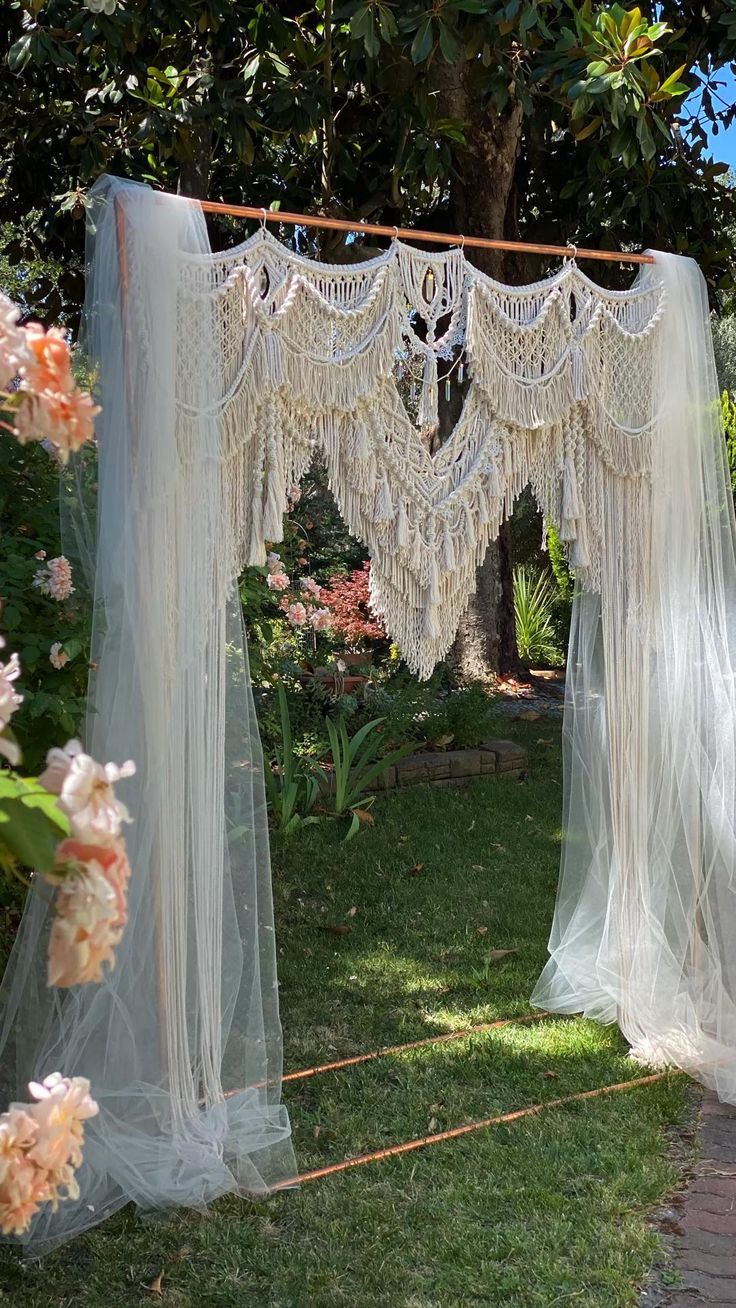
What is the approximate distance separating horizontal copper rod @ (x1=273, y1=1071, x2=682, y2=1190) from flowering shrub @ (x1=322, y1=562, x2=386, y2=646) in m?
4.22

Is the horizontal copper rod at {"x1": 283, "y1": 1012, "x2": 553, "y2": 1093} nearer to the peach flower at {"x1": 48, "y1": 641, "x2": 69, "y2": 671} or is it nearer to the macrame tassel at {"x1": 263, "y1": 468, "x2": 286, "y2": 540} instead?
the peach flower at {"x1": 48, "y1": 641, "x2": 69, "y2": 671}

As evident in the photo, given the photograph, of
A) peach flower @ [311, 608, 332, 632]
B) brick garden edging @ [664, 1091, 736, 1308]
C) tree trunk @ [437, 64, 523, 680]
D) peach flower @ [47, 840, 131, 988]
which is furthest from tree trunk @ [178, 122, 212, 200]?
peach flower @ [47, 840, 131, 988]

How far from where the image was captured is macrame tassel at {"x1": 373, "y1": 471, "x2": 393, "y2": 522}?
2889 mm

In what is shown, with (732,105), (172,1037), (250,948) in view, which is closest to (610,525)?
(250,948)

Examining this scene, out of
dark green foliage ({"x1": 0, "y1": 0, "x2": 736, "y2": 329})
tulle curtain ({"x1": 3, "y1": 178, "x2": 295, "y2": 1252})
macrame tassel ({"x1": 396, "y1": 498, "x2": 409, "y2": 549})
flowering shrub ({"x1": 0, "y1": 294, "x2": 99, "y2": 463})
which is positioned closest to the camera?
flowering shrub ({"x1": 0, "y1": 294, "x2": 99, "y2": 463})

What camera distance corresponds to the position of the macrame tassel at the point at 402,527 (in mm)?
2912

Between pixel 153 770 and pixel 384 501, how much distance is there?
86cm

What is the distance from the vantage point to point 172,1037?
2.65m

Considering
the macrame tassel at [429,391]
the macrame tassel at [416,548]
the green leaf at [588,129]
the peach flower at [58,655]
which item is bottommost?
the peach flower at [58,655]

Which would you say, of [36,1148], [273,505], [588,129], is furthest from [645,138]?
[36,1148]

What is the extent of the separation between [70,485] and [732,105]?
5.51 m

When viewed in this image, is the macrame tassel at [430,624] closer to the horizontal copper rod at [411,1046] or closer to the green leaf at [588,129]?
the horizontal copper rod at [411,1046]

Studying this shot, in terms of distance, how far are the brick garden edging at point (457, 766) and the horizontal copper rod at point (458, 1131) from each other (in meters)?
3.21

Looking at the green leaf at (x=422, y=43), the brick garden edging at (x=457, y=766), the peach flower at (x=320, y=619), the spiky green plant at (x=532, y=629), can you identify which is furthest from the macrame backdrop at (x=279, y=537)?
the spiky green plant at (x=532, y=629)
